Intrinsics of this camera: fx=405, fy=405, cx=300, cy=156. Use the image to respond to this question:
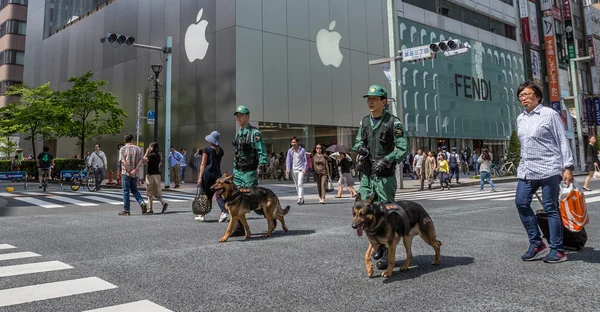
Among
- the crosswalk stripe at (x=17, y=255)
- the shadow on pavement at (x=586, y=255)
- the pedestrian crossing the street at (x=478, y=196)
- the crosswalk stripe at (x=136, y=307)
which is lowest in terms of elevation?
the crosswalk stripe at (x=136, y=307)

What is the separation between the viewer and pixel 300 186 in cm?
1242

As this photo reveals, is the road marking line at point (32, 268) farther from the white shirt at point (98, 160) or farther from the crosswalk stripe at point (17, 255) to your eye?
the white shirt at point (98, 160)

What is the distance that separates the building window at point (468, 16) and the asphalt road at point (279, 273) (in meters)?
31.5

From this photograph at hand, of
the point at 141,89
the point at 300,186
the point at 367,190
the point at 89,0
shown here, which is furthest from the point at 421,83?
the point at 367,190

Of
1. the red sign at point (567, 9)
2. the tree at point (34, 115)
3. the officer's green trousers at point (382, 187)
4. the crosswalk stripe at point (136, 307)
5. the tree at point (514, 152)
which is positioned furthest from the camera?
the red sign at point (567, 9)

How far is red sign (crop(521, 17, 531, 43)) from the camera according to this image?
148 feet

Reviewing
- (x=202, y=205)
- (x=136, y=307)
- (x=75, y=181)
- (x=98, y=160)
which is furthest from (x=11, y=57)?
(x=136, y=307)

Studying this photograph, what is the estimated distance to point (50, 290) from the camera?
12.1ft

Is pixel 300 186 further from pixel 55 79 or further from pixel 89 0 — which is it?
pixel 55 79

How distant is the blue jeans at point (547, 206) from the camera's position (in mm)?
4359

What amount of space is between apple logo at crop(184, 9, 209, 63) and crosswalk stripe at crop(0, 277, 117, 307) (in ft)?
73.2

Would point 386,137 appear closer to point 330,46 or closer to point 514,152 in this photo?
point 330,46

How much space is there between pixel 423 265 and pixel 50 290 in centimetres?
370

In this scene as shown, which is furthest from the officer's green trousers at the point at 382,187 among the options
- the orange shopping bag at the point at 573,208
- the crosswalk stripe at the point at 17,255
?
the crosswalk stripe at the point at 17,255
